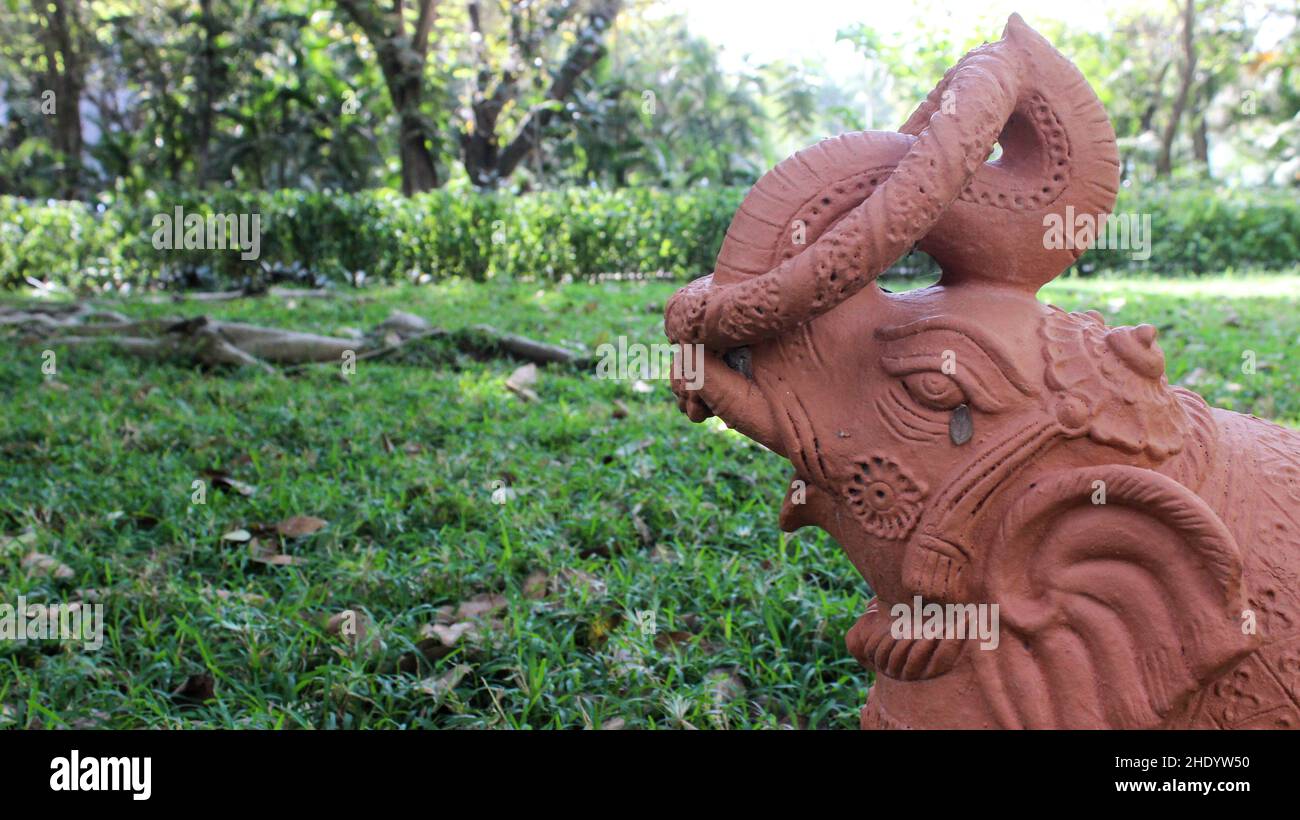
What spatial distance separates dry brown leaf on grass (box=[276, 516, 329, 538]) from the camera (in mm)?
3150

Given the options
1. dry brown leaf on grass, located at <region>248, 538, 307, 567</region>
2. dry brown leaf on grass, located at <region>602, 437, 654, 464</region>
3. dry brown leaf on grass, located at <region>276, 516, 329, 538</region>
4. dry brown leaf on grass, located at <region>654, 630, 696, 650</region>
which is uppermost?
dry brown leaf on grass, located at <region>602, 437, 654, 464</region>

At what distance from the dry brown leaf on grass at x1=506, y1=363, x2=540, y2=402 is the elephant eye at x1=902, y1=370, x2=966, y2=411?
3.49 metres

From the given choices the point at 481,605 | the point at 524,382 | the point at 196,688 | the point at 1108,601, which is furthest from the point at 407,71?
the point at 1108,601

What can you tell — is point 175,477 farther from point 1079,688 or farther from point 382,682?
point 1079,688

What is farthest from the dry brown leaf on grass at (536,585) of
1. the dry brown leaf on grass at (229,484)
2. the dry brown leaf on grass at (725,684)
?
the dry brown leaf on grass at (229,484)

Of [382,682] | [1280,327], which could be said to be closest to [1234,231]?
[1280,327]

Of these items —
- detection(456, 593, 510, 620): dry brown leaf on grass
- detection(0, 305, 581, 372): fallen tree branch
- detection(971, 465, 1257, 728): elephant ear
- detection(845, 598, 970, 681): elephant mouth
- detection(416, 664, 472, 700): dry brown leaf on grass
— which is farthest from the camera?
detection(0, 305, 581, 372): fallen tree branch

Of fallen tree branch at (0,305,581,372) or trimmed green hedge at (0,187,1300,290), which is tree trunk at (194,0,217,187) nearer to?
trimmed green hedge at (0,187,1300,290)

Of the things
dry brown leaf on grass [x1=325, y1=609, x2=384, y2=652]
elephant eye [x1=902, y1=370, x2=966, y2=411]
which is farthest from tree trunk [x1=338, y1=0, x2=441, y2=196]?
elephant eye [x1=902, y1=370, x2=966, y2=411]

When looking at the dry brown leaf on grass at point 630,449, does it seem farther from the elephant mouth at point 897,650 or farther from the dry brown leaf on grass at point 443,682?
the elephant mouth at point 897,650

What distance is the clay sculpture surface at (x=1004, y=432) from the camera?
1.34m

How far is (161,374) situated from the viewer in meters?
5.21

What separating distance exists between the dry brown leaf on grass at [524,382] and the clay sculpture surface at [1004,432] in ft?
11.1

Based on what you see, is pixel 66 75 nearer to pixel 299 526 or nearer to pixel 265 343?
pixel 265 343
